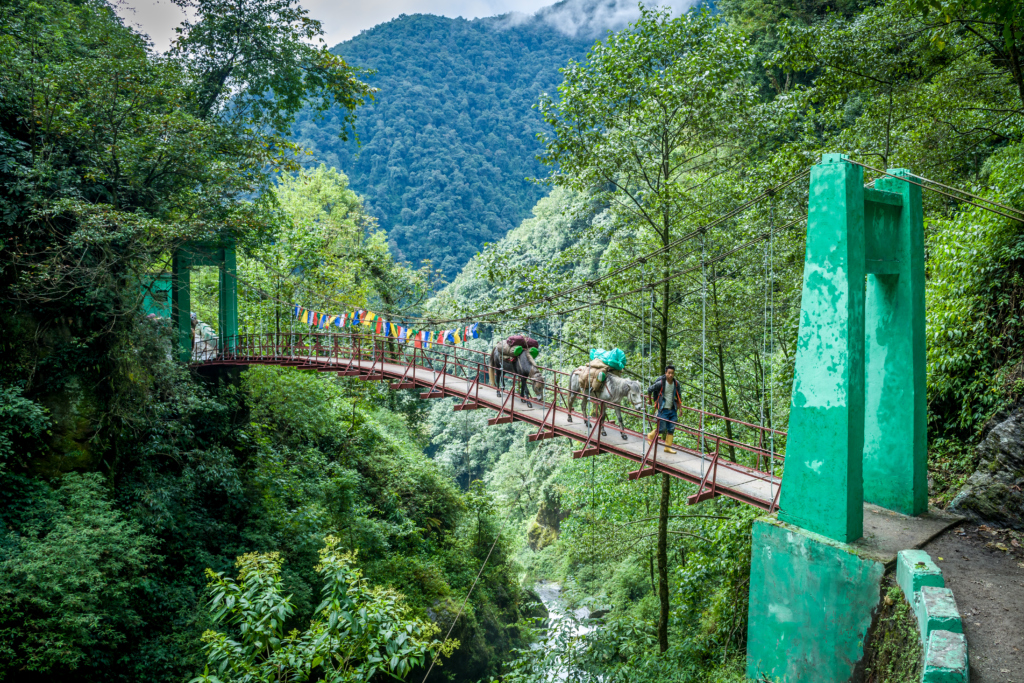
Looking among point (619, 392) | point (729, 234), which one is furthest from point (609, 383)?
point (729, 234)

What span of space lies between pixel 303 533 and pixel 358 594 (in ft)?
20.3

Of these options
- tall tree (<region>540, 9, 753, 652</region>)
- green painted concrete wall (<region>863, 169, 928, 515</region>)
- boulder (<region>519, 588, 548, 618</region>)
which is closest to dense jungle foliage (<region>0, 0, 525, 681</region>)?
boulder (<region>519, 588, 548, 618</region>)

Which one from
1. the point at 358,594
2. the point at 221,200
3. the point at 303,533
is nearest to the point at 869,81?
the point at 358,594

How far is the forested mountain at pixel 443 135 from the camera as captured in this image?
43625 millimetres

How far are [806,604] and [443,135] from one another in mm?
48856

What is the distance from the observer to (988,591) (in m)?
3.75

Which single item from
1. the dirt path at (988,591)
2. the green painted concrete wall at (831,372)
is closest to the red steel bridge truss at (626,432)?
the green painted concrete wall at (831,372)

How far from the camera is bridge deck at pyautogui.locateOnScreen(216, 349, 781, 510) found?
5176 millimetres

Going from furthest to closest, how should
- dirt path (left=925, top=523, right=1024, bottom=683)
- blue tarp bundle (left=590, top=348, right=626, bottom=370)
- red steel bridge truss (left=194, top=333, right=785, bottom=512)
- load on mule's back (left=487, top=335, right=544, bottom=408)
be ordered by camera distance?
load on mule's back (left=487, top=335, right=544, bottom=408) < blue tarp bundle (left=590, top=348, right=626, bottom=370) < red steel bridge truss (left=194, top=333, right=785, bottom=512) < dirt path (left=925, top=523, right=1024, bottom=683)

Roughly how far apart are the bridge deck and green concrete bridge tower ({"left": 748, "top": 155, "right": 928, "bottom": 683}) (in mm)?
581

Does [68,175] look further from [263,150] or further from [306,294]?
[306,294]

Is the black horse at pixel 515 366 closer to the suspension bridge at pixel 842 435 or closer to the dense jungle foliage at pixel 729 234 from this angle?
the dense jungle foliage at pixel 729 234

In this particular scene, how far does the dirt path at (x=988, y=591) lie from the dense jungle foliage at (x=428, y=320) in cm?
122

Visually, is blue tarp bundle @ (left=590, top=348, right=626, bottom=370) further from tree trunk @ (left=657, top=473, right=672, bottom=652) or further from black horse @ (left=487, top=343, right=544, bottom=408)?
tree trunk @ (left=657, top=473, right=672, bottom=652)
